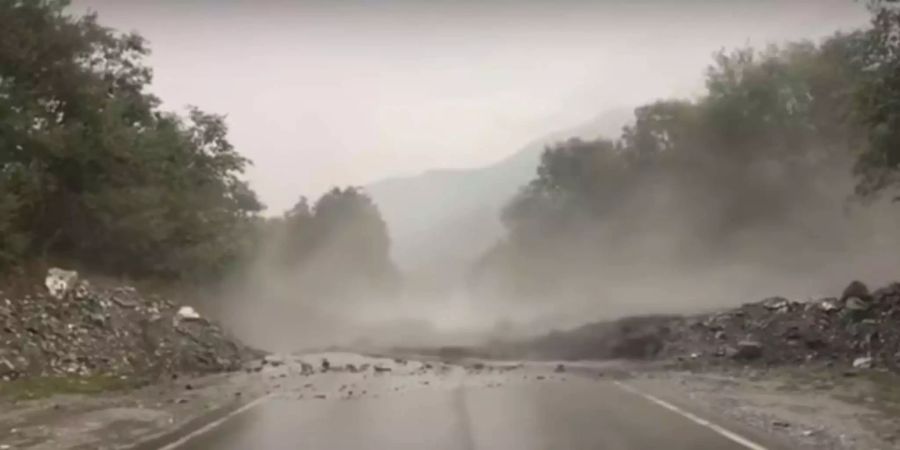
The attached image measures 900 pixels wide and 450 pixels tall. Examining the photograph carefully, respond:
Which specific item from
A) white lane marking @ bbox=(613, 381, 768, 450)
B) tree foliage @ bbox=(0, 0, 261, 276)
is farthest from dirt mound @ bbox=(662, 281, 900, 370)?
tree foliage @ bbox=(0, 0, 261, 276)

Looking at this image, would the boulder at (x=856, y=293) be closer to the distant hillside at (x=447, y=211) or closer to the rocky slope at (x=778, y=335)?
the rocky slope at (x=778, y=335)

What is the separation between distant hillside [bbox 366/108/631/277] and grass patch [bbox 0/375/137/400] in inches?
4696

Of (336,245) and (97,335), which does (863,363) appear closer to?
(97,335)

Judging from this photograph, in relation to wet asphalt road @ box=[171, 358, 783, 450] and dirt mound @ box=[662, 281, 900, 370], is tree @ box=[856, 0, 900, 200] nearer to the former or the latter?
dirt mound @ box=[662, 281, 900, 370]

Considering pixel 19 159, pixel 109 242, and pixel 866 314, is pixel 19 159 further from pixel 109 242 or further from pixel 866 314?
pixel 866 314

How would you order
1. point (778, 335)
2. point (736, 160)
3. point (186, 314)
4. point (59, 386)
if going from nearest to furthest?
point (59, 386), point (778, 335), point (186, 314), point (736, 160)

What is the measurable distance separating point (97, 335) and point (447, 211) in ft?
554

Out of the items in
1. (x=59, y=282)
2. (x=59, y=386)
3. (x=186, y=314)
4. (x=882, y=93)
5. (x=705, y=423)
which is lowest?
(x=705, y=423)

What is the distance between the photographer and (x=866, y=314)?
105 feet

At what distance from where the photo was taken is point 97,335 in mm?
29078

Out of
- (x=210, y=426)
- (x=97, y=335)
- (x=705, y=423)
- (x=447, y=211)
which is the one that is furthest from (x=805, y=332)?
(x=447, y=211)

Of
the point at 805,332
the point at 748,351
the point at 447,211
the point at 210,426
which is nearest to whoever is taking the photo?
the point at 210,426

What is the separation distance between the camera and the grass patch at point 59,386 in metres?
22.0

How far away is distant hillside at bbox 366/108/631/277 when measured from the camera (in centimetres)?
16012
